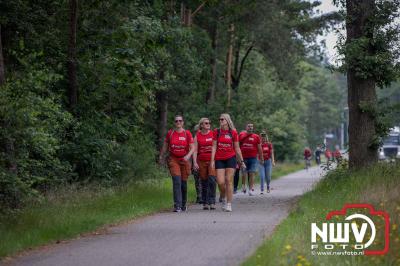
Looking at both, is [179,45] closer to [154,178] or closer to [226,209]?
[154,178]

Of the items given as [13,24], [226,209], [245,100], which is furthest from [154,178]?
[245,100]

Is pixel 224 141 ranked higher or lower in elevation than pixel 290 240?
higher

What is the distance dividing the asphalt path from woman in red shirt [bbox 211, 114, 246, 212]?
0.75 meters

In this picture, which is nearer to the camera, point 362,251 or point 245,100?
point 362,251

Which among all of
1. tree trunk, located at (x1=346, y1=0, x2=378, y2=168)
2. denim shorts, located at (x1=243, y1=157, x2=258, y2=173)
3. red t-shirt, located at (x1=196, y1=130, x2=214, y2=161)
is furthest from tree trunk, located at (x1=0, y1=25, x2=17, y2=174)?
denim shorts, located at (x1=243, y1=157, x2=258, y2=173)

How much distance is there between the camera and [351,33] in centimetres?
2311

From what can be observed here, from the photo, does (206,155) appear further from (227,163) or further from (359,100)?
(359,100)

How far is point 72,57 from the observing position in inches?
915

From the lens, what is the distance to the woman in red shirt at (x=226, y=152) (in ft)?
60.4

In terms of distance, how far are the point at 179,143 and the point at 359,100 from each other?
6336 millimetres

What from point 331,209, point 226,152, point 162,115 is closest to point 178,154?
point 226,152

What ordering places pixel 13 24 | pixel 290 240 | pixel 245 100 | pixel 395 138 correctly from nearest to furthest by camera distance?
A: pixel 290 240 → pixel 13 24 → pixel 245 100 → pixel 395 138

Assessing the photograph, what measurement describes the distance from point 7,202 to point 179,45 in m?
16.5

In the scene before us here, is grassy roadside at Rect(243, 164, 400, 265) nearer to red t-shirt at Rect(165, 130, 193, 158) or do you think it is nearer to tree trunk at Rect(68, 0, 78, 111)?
red t-shirt at Rect(165, 130, 193, 158)
